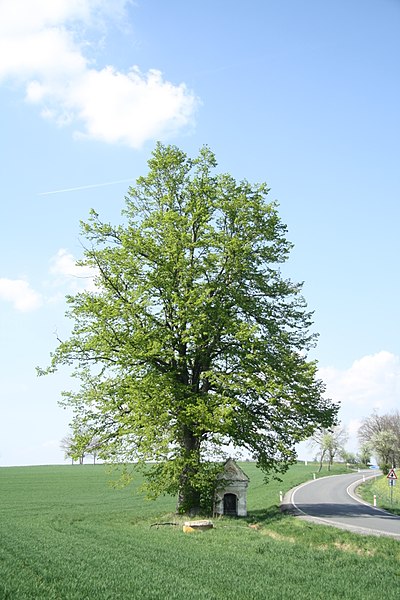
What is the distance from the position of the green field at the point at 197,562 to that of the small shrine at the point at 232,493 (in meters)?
1.73

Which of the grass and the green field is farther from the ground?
the green field

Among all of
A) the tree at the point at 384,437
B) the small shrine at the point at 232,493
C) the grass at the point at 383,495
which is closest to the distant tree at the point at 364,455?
the tree at the point at 384,437

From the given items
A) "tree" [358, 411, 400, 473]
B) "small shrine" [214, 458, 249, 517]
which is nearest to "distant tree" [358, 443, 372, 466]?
"tree" [358, 411, 400, 473]

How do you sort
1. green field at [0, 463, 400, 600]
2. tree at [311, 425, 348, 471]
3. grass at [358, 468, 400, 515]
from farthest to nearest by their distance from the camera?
1. tree at [311, 425, 348, 471]
2. grass at [358, 468, 400, 515]
3. green field at [0, 463, 400, 600]

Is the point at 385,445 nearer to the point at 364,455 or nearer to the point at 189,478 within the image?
the point at 364,455

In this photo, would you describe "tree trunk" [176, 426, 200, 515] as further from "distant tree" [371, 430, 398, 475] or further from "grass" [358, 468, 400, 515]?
"distant tree" [371, 430, 398, 475]

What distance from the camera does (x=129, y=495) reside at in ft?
187

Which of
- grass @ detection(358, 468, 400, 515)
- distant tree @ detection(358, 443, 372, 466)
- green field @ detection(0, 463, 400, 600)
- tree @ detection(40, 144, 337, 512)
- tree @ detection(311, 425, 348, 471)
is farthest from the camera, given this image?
distant tree @ detection(358, 443, 372, 466)

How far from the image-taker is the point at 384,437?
102875 mm

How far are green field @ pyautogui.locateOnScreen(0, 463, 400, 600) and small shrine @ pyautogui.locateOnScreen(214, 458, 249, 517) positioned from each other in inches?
68.1

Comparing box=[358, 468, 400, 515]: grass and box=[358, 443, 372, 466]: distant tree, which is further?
box=[358, 443, 372, 466]: distant tree

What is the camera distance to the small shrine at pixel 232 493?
29203mm

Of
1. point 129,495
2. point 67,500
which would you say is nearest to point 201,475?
point 67,500

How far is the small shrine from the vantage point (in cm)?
2920
